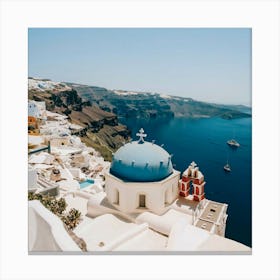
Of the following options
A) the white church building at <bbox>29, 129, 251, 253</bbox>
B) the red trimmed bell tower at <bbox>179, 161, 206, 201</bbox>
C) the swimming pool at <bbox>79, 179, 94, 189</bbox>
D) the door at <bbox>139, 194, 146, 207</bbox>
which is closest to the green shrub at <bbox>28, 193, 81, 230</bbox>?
the white church building at <bbox>29, 129, 251, 253</bbox>

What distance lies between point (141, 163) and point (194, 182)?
1.45m

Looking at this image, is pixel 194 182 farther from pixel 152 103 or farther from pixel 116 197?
pixel 152 103

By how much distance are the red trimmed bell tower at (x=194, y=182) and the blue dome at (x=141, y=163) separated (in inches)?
22.3

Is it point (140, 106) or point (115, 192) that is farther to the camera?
point (140, 106)

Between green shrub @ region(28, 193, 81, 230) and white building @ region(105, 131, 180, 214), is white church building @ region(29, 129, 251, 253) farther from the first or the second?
green shrub @ region(28, 193, 81, 230)

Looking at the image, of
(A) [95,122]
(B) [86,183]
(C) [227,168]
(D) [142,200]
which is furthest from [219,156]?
(A) [95,122]

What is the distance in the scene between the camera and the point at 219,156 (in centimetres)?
1895

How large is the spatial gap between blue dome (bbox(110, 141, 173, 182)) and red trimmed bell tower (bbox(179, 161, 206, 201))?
568 millimetres

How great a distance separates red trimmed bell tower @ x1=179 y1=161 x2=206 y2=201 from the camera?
22.5 feet

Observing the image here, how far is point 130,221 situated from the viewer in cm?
651

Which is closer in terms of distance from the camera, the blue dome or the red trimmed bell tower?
the blue dome
